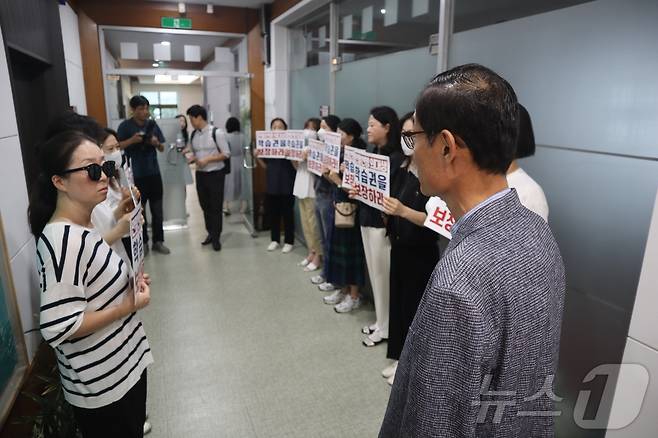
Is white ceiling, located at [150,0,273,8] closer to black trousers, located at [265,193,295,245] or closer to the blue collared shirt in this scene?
black trousers, located at [265,193,295,245]

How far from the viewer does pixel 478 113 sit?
29.1 inches

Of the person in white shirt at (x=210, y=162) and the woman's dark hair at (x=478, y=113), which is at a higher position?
the woman's dark hair at (x=478, y=113)

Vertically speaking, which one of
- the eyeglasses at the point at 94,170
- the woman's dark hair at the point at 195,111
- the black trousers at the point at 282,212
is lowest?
the black trousers at the point at 282,212

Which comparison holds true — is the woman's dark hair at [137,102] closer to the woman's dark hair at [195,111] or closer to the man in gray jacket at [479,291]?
the woman's dark hair at [195,111]

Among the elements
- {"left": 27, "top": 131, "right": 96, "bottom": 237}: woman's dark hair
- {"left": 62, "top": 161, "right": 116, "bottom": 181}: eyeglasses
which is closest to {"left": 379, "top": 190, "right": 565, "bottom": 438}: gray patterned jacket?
{"left": 62, "top": 161, "right": 116, "bottom": 181}: eyeglasses

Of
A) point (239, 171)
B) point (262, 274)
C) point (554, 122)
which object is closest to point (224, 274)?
point (262, 274)

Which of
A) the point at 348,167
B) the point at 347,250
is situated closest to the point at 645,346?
the point at 348,167

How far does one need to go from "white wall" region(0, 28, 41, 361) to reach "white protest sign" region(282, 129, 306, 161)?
7.97 feet

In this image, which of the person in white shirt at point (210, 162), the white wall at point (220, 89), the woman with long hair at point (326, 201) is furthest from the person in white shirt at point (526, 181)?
the white wall at point (220, 89)

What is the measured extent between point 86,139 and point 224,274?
2.93 m

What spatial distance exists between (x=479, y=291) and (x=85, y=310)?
117 centimetres

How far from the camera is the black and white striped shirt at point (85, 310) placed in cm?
122

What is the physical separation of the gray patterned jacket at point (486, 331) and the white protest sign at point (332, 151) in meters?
2.50

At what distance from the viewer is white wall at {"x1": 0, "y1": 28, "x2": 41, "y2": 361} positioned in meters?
1.82
